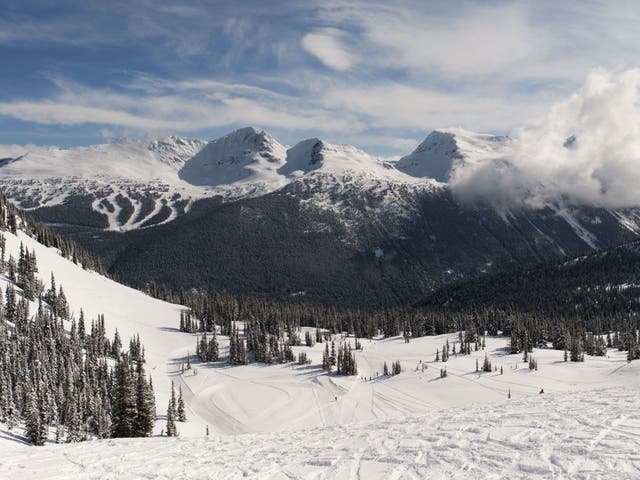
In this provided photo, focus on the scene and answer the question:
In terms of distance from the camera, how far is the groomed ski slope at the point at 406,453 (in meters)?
30.5

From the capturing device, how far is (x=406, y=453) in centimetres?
3550

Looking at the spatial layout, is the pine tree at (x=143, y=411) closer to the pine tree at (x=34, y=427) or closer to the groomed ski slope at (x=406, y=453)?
the pine tree at (x=34, y=427)

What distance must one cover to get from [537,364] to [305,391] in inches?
3076

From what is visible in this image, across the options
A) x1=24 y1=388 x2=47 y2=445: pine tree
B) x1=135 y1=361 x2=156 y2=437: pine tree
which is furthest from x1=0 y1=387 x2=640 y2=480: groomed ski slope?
x1=135 y1=361 x2=156 y2=437: pine tree

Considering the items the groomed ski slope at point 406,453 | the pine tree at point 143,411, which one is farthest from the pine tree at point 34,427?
the groomed ski slope at point 406,453

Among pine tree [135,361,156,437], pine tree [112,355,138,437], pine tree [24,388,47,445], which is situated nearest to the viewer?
pine tree [24,388,47,445]

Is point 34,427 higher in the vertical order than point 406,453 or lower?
lower

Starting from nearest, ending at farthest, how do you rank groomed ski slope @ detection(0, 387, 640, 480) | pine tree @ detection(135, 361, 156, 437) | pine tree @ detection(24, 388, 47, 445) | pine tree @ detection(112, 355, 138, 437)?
groomed ski slope @ detection(0, 387, 640, 480), pine tree @ detection(24, 388, 47, 445), pine tree @ detection(112, 355, 138, 437), pine tree @ detection(135, 361, 156, 437)

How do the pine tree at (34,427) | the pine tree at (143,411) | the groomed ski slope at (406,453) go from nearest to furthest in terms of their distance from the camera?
the groomed ski slope at (406,453)
the pine tree at (34,427)
the pine tree at (143,411)

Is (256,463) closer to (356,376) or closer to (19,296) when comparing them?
(356,376)

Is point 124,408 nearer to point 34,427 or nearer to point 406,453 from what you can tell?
point 34,427

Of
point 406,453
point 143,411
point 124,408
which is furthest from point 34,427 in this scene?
point 406,453

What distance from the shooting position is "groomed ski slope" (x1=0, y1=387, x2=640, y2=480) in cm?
3055

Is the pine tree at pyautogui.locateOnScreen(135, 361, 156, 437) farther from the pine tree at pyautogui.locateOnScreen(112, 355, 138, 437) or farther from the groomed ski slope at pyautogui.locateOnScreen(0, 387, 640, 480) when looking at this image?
the groomed ski slope at pyautogui.locateOnScreen(0, 387, 640, 480)
